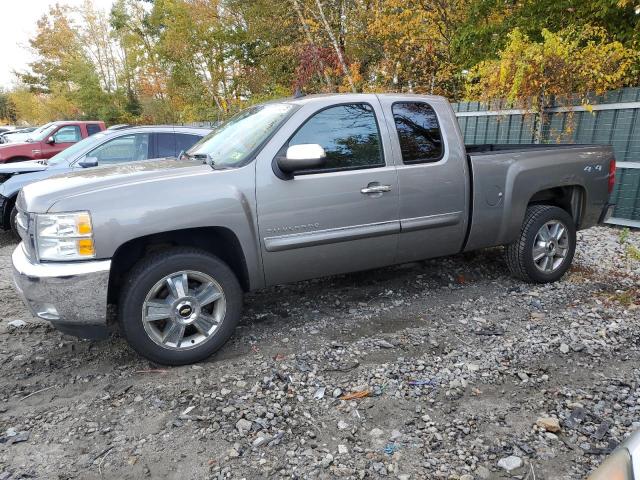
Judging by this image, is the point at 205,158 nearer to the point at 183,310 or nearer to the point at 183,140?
the point at 183,310

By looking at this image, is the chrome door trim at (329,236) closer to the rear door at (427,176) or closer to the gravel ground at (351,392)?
the rear door at (427,176)

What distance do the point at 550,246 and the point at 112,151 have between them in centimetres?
617

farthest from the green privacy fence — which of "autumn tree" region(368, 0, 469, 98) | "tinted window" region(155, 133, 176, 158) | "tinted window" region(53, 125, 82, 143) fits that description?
"tinted window" region(53, 125, 82, 143)

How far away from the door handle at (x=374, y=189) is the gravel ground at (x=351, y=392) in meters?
1.12

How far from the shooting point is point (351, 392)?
2.99 metres

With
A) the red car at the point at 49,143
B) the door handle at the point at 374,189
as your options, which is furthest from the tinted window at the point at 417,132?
the red car at the point at 49,143

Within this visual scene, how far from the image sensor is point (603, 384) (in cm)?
301

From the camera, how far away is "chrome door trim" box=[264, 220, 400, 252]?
3.46 m

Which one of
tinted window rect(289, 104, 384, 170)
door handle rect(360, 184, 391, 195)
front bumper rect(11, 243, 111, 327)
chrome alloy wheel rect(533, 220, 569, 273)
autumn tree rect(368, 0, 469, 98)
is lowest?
chrome alloy wheel rect(533, 220, 569, 273)

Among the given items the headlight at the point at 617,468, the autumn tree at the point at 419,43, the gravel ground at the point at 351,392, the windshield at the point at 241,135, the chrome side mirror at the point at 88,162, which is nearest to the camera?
the headlight at the point at 617,468

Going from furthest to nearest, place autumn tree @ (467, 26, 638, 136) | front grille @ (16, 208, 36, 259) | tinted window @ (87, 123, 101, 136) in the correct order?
tinted window @ (87, 123, 101, 136)
autumn tree @ (467, 26, 638, 136)
front grille @ (16, 208, 36, 259)

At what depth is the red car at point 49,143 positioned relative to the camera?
11467 millimetres

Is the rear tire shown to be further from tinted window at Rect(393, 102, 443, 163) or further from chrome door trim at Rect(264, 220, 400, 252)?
chrome door trim at Rect(264, 220, 400, 252)

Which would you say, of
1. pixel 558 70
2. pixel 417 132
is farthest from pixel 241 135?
pixel 558 70
